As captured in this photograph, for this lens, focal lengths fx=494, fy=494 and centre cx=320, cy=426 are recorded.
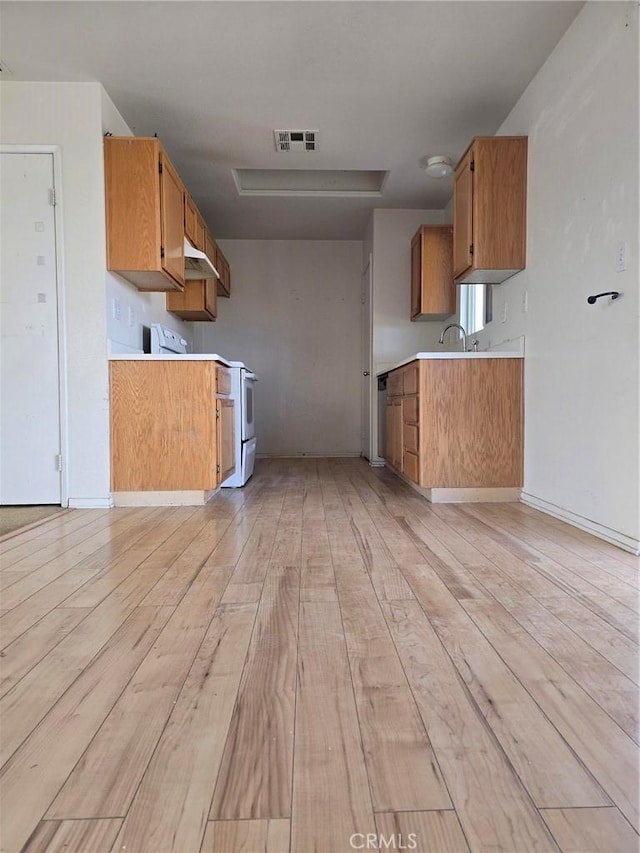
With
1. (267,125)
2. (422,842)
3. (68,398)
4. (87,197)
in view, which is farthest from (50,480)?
(422,842)

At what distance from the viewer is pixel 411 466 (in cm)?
328

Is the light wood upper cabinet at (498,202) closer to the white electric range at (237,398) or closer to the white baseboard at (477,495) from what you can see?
the white baseboard at (477,495)

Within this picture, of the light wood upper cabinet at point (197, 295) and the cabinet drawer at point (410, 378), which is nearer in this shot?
the cabinet drawer at point (410, 378)

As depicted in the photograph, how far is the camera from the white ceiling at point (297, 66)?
2303 millimetres

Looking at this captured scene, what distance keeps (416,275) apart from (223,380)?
7.16ft

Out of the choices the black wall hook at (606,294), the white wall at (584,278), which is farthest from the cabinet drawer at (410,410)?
the black wall hook at (606,294)

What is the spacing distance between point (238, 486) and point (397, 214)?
9.98 ft

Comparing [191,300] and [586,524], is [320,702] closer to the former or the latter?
[586,524]

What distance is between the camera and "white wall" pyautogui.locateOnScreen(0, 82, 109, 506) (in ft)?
9.20

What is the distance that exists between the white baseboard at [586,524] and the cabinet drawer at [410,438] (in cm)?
71

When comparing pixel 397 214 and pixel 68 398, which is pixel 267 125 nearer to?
pixel 397 214

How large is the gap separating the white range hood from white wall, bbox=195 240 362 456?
1.61 metres

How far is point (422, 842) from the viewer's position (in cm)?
63

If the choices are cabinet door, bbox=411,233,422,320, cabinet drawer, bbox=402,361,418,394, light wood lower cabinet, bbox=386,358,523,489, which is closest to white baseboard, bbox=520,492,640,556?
light wood lower cabinet, bbox=386,358,523,489
